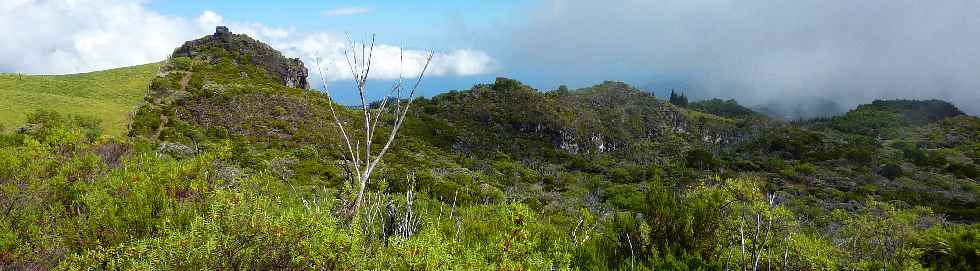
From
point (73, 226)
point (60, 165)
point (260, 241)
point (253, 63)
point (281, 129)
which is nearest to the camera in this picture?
point (260, 241)

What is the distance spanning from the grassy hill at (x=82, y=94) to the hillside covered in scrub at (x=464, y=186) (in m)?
0.82

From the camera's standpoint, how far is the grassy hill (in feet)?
119

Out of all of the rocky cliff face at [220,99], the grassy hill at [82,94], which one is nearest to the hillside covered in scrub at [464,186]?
the rocky cliff face at [220,99]

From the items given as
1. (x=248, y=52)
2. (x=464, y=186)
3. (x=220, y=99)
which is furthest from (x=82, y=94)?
(x=464, y=186)

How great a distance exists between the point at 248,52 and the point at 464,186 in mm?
49421

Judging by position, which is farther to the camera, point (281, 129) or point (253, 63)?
point (253, 63)

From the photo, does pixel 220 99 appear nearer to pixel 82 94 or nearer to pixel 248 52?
pixel 82 94

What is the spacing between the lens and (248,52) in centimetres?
6969

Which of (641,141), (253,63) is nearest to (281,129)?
(253,63)

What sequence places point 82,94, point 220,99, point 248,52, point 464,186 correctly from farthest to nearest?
1. point 248,52
2. point 220,99
3. point 82,94
4. point 464,186

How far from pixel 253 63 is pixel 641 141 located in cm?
8054

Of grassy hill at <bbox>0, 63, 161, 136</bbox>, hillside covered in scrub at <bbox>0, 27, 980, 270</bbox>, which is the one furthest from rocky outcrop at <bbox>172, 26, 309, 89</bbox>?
grassy hill at <bbox>0, 63, 161, 136</bbox>

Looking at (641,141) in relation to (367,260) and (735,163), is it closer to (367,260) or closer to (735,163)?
(735,163)

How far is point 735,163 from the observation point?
293 feet
